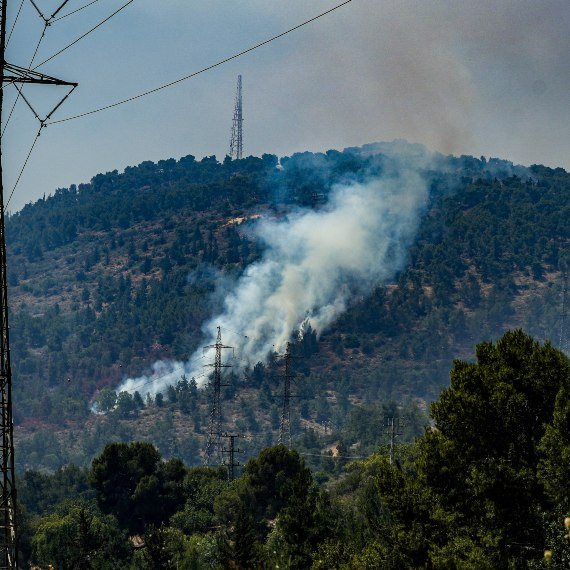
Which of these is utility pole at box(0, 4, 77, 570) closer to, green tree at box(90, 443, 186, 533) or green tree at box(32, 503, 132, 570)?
green tree at box(32, 503, 132, 570)

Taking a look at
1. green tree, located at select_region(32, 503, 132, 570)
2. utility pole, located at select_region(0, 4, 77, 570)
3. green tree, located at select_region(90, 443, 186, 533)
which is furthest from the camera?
green tree, located at select_region(90, 443, 186, 533)

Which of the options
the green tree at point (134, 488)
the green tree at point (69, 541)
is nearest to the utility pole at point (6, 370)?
the green tree at point (69, 541)

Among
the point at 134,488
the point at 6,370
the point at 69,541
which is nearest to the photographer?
the point at 6,370

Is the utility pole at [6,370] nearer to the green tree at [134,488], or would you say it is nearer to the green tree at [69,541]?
the green tree at [69,541]

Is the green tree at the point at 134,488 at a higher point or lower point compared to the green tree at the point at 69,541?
higher

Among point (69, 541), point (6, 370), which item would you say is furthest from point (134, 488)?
point (6, 370)

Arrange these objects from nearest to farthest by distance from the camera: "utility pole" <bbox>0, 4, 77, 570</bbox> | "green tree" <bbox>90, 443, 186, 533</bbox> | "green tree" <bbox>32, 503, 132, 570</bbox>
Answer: "utility pole" <bbox>0, 4, 77, 570</bbox> < "green tree" <bbox>32, 503, 132, 570</bbox> < "green tree" <bbox>90, 443, 186, 533</bbox>

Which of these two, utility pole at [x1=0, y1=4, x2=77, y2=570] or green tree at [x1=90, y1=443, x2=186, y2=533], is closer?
utility pole at [x1=0, y1=4, x2=77, y2=570]

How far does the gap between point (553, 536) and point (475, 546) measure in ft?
12.9

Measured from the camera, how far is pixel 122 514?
480 feet

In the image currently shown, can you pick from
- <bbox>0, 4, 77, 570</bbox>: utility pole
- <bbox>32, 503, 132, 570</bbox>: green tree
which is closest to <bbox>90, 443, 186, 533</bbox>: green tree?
<bbox>32, 503, 132, 570</bbox>: green tree

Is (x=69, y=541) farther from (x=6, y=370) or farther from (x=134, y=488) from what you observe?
(x=6, y=370)

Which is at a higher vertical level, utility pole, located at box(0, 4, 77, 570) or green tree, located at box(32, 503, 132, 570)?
utility pole, located at box(0, 4, 77, 570)

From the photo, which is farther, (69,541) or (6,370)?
(69,541)
